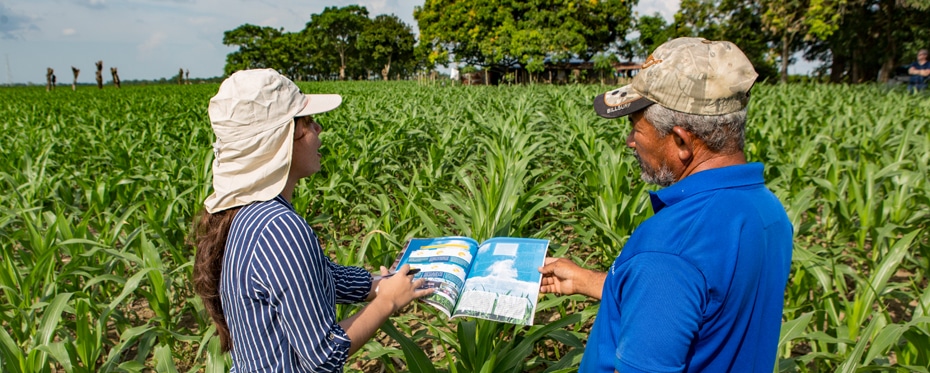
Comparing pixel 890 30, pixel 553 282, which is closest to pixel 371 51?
pixel 890 30

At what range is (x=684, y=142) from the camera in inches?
36.4

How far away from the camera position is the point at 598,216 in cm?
285

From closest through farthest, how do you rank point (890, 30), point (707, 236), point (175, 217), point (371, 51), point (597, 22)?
point (707, 236) → point (175, 217) → point (890, 30) → point (597, 22) → point (371, 51)

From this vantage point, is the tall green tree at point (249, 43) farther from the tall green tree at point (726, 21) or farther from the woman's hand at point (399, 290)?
the woman's hand at point (399, 290)

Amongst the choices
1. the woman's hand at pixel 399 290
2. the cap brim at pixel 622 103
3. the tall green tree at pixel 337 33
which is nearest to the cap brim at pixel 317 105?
the woman's hand at pixel 399 290

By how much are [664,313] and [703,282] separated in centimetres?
8

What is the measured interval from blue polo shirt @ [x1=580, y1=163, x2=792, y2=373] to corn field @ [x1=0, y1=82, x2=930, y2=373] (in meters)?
0.74

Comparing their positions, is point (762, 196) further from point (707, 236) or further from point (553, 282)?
point (553, 282)

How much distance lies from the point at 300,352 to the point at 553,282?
0.61 meters

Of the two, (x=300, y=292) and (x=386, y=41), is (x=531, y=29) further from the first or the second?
(x=386, y=41)

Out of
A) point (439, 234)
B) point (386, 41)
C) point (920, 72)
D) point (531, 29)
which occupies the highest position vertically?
point (386, 41)

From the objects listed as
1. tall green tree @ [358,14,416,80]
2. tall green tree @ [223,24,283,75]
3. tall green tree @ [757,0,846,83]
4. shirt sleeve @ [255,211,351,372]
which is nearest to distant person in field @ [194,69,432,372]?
shirt sleeve @ [255,211,351,372]

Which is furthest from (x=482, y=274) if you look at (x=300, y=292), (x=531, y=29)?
(x=531, y=29)

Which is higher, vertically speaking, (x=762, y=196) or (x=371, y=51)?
(x=371, y=51)
